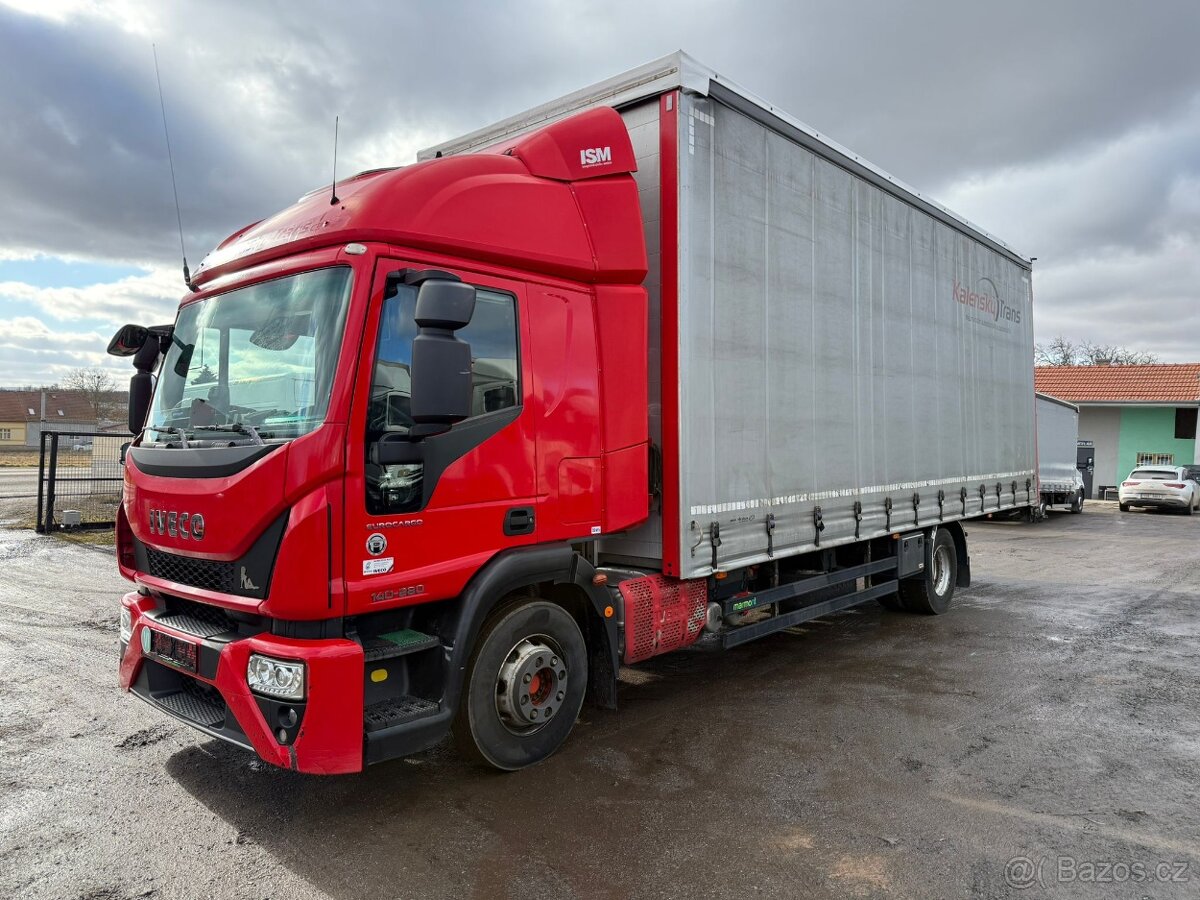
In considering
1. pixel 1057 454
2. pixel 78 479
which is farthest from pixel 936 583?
pixel 1057 454

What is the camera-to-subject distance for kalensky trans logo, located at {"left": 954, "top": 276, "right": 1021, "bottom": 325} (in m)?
8.48

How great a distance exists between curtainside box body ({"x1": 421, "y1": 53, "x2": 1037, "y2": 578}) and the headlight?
2.28 m

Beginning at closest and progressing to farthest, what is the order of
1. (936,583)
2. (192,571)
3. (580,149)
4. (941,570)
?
(192,571) < (580,149) < (936,583) < (941,570)

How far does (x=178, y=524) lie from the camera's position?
3654 mm

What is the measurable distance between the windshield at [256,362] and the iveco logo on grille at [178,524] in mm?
371

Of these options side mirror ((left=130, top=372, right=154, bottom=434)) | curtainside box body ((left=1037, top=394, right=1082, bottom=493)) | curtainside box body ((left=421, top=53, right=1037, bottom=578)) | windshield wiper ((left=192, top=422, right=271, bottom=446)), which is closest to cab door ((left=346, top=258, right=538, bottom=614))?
windshield wiper ((left=192, top=422, right=271, bottom=446))

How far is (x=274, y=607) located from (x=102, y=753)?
7.01 ft

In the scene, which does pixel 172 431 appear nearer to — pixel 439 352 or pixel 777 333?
pixel 439 352

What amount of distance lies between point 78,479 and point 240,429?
41.3 ft

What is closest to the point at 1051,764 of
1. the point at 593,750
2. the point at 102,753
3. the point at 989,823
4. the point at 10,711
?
the point at 989,823

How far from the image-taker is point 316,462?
3266 mm

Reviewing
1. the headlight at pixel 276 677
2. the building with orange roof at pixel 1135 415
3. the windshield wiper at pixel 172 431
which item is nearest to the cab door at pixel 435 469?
the headlight at pixel 276 677

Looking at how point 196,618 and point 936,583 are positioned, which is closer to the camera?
point 196,618

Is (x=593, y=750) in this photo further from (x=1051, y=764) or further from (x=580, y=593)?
(x=1051, y=764)
